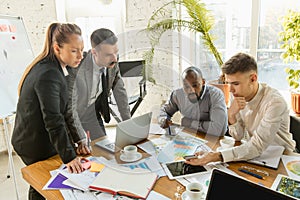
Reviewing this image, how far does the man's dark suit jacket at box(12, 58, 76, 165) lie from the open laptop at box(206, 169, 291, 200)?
0.72m

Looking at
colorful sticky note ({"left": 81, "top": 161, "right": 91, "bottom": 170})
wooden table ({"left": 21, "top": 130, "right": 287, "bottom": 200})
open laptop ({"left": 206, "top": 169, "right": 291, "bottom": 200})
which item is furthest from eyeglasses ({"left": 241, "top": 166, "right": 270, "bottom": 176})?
colorful sticky note ({"left": 81, "top": 161, "right": 91, "bottom": 170})

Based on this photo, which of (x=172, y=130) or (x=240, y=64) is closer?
(x=240, y=64)

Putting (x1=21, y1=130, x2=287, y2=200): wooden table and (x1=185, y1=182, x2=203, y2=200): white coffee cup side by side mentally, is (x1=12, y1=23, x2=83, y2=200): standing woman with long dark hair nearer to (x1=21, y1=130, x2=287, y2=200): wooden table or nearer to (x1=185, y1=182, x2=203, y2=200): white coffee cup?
(x1=21, y1=130, x2=287, y2=200): wooden table

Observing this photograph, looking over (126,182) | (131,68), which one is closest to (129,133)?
(126,182)

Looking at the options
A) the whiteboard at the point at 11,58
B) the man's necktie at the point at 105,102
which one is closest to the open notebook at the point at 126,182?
the man's necktie at the point at 105,102

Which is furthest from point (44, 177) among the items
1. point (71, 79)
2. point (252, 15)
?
point (252, 15)

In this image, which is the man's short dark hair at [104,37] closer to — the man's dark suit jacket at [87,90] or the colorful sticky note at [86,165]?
the man's dark suit jacket at [87,90]

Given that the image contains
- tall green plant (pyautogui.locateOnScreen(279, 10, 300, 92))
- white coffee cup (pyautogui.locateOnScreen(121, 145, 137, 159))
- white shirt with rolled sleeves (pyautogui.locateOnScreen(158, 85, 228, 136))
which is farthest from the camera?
tall green plant (pyautogui.locateOnScreen(279, 10, 300, 92))

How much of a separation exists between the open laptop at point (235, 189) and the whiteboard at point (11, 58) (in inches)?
72.3

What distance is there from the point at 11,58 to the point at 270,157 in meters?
2.03

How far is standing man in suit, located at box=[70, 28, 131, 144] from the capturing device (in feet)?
4.83

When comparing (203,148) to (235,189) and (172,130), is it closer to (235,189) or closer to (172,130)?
(172,130)

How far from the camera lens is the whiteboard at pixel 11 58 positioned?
207cm

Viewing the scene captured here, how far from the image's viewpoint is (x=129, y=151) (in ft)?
4.18
